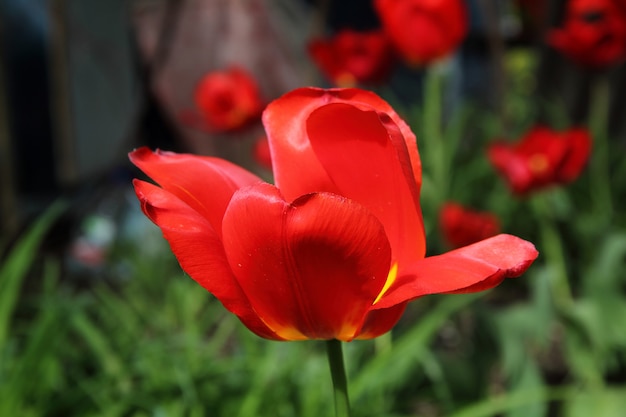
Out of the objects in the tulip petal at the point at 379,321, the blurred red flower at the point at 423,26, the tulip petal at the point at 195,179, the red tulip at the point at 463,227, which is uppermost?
the tulip petal at the point at 195,179

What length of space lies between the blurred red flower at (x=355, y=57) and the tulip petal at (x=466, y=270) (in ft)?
4.21

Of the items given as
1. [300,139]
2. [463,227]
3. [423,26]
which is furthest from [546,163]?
[300,139]

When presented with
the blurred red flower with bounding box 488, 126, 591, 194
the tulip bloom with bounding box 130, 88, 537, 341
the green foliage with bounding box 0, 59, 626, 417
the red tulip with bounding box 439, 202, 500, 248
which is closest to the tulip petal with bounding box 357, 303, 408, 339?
the tulip bloom with bounding box 130, 88, 537, 341

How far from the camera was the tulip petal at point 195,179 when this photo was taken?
13.4 inches

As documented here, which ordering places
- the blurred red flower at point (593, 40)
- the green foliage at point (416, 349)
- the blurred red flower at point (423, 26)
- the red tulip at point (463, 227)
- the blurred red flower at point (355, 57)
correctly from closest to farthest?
the green foliage at point (416, 349)
the red tulip at point (463, 227)
the blurred red flower at point (423, 26)
the blurred red flower at point (593, 40)
the blurred red flower at point (355, 57)

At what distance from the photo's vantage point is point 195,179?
1.13 ft

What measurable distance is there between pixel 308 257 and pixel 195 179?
68mm

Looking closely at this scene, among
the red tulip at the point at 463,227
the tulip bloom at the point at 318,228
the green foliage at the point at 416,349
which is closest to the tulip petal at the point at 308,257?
the tulip bloom at the point at 318,228

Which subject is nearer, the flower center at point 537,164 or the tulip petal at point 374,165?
the tulip petal at point 374,165

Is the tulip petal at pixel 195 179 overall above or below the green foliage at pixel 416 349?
above

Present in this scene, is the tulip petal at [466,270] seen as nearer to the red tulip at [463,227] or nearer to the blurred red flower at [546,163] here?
the red tulip at [463,227]

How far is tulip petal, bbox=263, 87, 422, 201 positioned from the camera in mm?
359

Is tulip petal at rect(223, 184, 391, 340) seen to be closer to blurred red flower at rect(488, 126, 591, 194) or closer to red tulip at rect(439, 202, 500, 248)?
red tulip at rect(439, 202, 500, 248)

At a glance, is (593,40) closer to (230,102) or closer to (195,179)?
(230,102)
